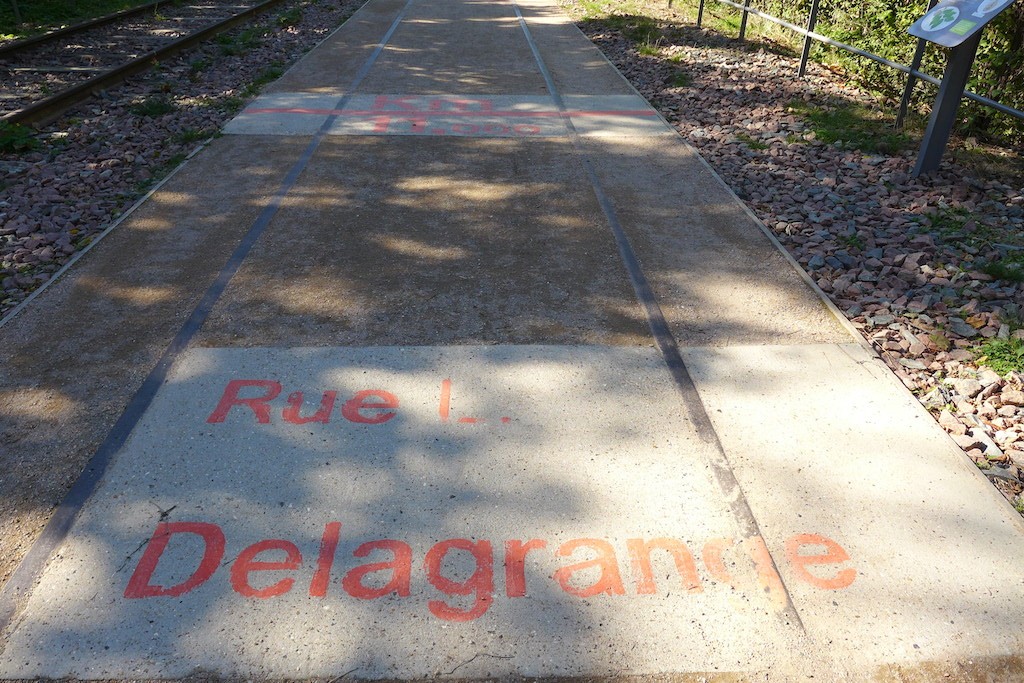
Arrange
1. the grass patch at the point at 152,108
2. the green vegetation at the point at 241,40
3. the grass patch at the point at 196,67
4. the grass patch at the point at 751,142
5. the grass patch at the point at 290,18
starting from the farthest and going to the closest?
the grass patch at the point at 290,18
the green vegetation at the point at 241,40
the grass patch at the point at 196,67
the grass patch at the point at 152,108
the grass patch at the point at 751,142

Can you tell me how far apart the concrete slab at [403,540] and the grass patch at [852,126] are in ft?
16.1

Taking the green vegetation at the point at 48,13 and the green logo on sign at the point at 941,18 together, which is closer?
the green logo on sign at the point at 941,18

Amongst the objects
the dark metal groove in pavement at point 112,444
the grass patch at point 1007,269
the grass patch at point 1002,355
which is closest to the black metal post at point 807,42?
the grass patch at point 1007,269

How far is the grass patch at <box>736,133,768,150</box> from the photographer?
771 cm

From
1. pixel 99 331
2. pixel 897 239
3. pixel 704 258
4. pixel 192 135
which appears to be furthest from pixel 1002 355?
pixel 192 135

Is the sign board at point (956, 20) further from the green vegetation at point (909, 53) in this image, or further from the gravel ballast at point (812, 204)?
the green vegetation at point (909, 53)

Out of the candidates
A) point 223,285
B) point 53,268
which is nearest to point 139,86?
point 53,268

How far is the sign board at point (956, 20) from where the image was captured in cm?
561

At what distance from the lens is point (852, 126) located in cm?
802

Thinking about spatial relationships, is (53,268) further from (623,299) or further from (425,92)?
(425,92)

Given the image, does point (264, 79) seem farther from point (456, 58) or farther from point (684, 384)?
point (684, 384)

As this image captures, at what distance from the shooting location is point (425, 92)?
9742 millimetres

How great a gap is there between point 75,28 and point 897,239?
1313 centimetres

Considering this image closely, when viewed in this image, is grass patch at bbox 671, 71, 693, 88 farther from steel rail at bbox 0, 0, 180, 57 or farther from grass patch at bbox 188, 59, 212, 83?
steel rail at bbox 0, 0, 180, 57
